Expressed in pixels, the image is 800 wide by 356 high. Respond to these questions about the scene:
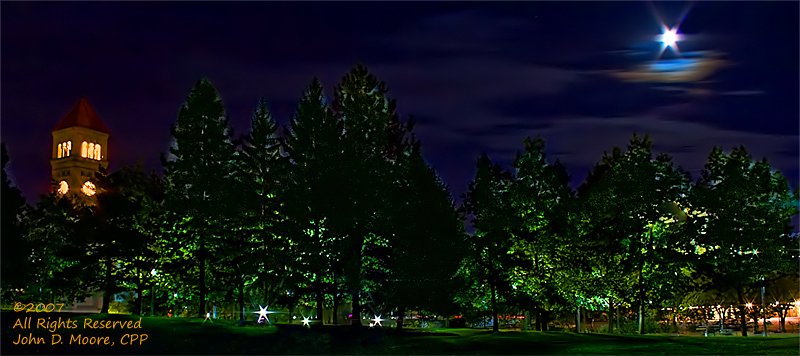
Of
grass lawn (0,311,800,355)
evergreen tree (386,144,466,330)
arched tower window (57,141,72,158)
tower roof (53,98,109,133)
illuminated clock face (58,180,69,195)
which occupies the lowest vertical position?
grass lawn (0,311,800,355)

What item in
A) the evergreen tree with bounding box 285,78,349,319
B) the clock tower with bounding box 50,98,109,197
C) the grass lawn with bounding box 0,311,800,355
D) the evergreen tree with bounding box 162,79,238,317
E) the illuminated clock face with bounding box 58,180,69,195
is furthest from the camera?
the clock tower with bounding box 50,98,109,197

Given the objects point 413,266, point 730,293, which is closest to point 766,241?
point 730,293

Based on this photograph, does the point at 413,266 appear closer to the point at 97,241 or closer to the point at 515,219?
the point at 515,219

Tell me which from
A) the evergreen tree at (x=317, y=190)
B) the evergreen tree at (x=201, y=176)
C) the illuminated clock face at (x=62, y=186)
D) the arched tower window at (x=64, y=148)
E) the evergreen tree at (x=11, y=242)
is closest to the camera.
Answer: the evergreen tree at (x=11, y=242)

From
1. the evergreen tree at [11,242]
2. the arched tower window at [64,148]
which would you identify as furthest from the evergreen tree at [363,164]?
the arched tower window at [64,148]

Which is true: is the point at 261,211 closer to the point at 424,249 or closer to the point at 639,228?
the point at 424,249

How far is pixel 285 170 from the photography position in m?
51.1

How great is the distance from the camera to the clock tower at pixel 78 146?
134125mm

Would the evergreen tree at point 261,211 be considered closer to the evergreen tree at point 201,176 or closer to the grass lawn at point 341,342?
the evergreen tree at point 201,176

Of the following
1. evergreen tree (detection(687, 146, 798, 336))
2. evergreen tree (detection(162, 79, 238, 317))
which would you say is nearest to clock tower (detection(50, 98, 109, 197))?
evergreen tree (detection(162, 79, 238, 317))

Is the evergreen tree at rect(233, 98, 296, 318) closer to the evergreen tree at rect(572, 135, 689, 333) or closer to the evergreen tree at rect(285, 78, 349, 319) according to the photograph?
the evergreen tree at rect(285, 78, 349, 319)

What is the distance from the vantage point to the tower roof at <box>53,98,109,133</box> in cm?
13800

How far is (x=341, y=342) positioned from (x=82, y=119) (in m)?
110

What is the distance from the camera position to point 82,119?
138500mm
